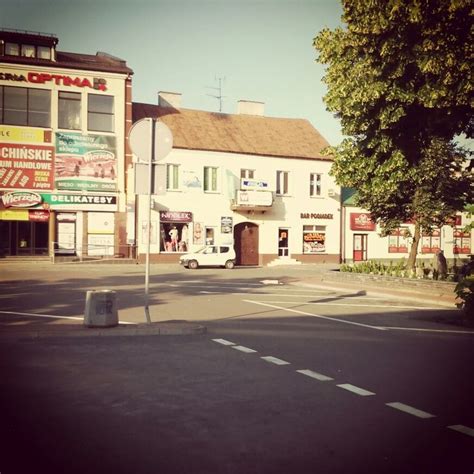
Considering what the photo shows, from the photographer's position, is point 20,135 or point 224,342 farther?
point 20,135

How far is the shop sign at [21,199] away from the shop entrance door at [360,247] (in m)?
23.6

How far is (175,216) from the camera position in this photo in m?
37.0

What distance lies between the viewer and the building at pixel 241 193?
3722 centimetres

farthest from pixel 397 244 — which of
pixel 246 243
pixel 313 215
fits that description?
pixel 246 243

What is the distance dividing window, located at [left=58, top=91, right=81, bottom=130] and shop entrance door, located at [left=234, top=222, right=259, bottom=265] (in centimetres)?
1284

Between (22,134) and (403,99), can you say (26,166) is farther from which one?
(403,99)

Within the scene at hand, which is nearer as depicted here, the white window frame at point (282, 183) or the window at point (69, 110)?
the window at point (69, 110)

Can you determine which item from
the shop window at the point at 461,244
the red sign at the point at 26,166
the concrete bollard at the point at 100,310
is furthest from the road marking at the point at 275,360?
the shop window at the point at 461,244

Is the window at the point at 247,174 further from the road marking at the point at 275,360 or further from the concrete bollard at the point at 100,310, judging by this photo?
the road marking at the point at 275,360

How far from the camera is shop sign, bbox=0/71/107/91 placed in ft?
111

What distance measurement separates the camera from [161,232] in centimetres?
3681

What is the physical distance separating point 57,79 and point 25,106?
8.59 feet

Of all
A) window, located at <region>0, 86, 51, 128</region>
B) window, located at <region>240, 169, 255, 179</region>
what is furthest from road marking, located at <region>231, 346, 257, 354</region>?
window, located at <region>240, 169, 255, 179</region>

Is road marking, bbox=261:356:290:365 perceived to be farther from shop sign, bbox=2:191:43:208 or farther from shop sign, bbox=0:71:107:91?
shop sign, bbox=0:71:107:91
